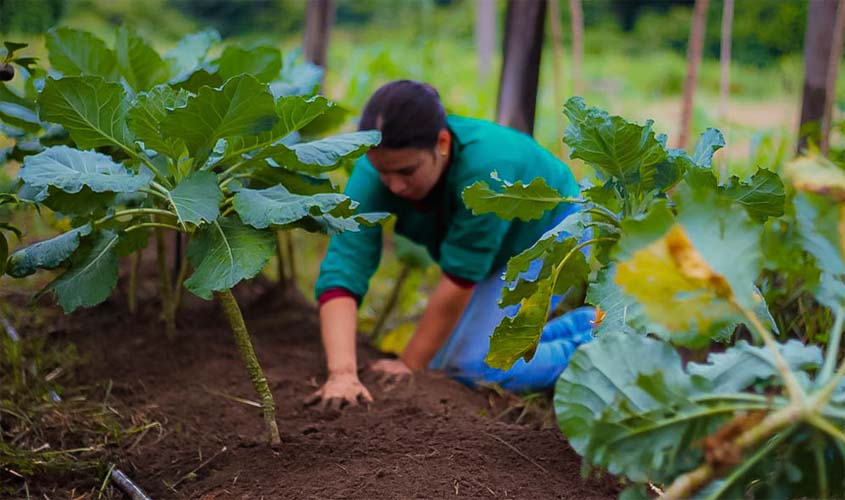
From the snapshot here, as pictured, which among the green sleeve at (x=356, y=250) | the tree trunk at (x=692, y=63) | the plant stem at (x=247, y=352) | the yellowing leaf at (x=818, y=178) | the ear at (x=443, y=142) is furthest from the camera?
the tree trunk at (x=692, y=63)

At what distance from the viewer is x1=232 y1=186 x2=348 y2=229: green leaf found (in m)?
1.65

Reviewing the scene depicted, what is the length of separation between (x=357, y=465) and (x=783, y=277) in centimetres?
165

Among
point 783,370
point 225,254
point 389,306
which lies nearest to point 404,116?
point 225,254

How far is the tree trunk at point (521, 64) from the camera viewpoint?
3.51m

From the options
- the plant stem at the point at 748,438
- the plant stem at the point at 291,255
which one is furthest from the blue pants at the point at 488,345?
the plant stem at the point at 748,438

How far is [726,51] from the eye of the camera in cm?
382

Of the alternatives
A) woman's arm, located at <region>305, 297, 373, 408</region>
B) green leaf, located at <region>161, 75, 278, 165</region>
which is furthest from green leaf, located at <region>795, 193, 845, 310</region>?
woman's arm, located at <region>305, 297, 373, 408</region>

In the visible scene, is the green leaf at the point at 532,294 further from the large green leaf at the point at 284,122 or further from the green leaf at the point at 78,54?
the green leaf at the point at 78,54

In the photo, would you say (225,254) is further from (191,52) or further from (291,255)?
(291,255)

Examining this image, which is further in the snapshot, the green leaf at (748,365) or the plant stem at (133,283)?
the plant stem at (133,283)

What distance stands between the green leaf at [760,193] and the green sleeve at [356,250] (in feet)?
4.04

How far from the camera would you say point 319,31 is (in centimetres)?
408

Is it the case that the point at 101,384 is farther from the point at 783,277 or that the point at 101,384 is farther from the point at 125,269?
the point at 783,277

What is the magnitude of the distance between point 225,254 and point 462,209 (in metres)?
1.01
